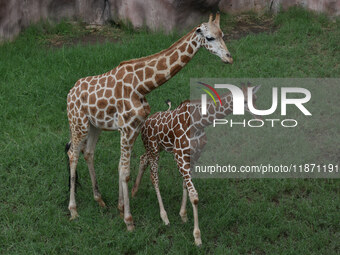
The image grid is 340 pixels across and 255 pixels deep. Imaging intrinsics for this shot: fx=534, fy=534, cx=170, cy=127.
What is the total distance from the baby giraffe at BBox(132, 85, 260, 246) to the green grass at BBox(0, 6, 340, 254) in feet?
1.72

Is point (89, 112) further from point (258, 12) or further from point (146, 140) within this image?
point (258, 12)

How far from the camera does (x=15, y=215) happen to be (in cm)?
703

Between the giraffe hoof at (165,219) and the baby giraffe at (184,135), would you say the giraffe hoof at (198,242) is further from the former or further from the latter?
the giraffe hoof at (165,219)

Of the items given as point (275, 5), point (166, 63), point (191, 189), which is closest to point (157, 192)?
point (191, 189)

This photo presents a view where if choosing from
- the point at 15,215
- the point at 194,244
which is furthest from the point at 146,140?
the point at 15,215

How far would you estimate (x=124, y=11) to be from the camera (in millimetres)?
12180

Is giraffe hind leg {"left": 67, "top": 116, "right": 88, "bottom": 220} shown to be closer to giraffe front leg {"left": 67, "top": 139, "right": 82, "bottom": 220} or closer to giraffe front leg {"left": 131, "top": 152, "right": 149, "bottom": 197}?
giraffe front leg {"left": 67, "top": 139, "right": 82, "bottom": 220}

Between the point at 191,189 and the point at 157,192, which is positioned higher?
the point at 191,189

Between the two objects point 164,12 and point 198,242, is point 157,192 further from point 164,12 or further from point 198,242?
point 164,12

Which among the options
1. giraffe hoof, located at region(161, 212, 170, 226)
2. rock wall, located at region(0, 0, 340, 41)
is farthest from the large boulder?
giraffe hoof, located at region(161, 212, 170, 226)

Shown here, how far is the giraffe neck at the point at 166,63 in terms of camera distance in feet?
20.0

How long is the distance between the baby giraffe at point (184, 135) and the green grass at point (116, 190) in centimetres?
53

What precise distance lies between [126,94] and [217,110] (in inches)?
Answer: 43.2

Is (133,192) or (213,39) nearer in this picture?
(213,39)
